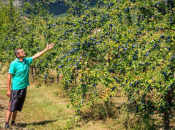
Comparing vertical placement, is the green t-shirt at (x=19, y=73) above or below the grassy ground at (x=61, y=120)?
above

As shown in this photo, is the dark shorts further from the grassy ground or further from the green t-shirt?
Result: the grassy ground

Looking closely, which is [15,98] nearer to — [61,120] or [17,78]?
[17,78]

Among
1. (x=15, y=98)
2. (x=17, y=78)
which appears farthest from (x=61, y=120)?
(x=17, y=78)

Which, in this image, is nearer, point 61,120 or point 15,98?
point 15,98

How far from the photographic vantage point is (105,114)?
757cm

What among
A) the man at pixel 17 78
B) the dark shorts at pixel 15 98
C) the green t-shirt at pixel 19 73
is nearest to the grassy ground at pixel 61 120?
the dark shorts at pixel 15 98

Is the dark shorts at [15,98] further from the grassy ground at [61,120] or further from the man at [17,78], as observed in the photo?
the grassy ground at [61,120]

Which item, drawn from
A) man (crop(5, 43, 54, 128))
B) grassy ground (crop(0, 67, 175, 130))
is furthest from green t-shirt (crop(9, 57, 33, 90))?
grassy ground (crop(0, 67, 175, 130))

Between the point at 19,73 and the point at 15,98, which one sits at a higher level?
the point at 19,73

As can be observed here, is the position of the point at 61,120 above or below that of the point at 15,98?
below

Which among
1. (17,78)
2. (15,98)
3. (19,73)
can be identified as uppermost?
(19,73)

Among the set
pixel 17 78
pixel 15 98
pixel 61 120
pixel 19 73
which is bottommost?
pixel 61 120

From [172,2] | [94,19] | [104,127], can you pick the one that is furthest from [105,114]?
[172,2]

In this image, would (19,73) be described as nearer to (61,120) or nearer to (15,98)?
(15,98)
